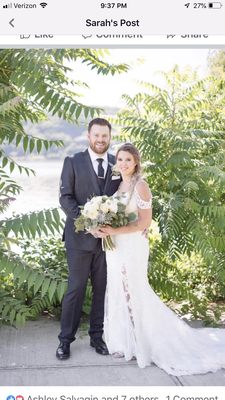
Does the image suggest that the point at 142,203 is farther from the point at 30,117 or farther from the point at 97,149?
the point at 30,117

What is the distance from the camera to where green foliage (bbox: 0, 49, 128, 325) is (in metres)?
4.27

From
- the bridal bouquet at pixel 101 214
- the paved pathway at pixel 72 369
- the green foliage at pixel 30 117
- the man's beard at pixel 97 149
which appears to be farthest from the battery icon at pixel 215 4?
the paved pathway at pixel 72 369

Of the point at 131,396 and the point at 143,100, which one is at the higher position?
the point at 143,100

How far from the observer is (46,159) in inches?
202

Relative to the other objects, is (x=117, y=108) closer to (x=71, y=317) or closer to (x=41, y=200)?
(x=41, y=200)

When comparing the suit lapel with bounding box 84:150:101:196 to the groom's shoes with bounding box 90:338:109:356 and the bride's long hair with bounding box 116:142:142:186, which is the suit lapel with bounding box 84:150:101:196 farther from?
the groom's shoes with bounding box 90:338:109:356

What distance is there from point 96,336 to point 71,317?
291 millimetres

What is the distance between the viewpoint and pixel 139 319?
4.55 meters

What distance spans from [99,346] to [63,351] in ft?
1.05

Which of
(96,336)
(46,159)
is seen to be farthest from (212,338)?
(46,159)

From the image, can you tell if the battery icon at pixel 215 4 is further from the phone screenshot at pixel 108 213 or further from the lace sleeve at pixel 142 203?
the lace sleeve at pixel 142 203

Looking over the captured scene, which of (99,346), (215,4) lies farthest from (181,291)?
(215,4)

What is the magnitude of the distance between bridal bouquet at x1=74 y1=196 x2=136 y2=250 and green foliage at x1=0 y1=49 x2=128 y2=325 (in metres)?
0.19

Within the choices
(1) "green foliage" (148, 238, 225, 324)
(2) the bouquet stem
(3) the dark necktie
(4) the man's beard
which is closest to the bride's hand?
(2) the bouquet stem
